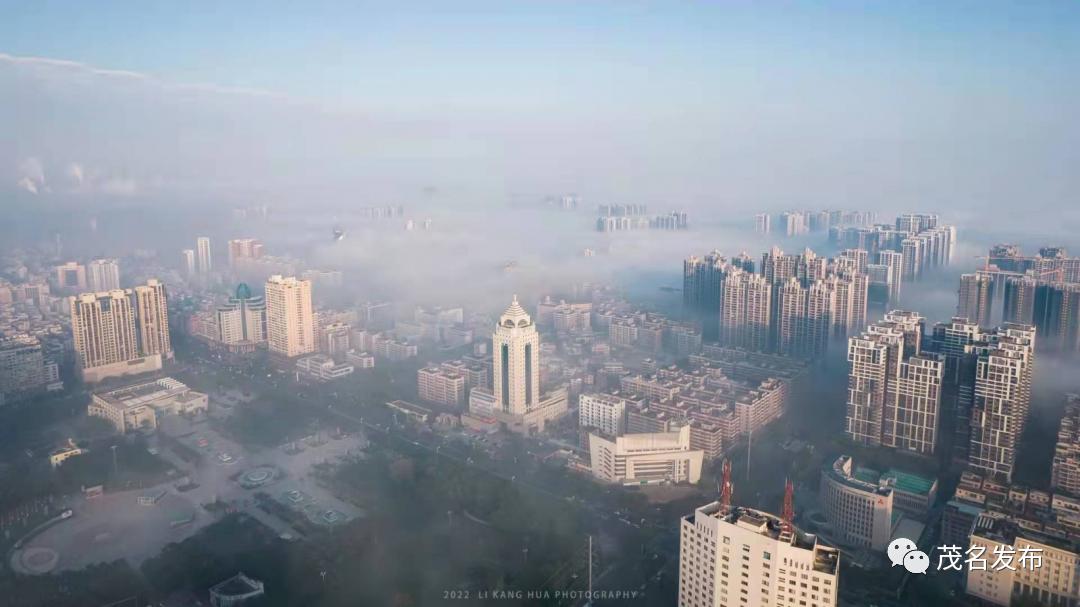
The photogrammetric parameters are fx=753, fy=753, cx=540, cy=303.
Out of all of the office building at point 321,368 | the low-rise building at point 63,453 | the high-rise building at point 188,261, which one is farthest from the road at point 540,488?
the high-rise building at point 188,261

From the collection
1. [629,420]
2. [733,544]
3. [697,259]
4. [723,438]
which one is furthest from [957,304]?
[733,544]

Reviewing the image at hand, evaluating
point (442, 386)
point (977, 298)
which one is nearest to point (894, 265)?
point (977, 298)

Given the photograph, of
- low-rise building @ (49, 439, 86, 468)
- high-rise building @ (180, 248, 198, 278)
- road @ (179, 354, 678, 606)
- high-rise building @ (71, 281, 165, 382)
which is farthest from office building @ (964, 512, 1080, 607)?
high-rise building @ (180, 248, 198, 278)

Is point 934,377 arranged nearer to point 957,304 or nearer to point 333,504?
point 957,304

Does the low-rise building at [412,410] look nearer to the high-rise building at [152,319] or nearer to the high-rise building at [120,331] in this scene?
the high-rise building at [120,331]

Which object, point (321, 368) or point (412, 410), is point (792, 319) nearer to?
point (412, 410)

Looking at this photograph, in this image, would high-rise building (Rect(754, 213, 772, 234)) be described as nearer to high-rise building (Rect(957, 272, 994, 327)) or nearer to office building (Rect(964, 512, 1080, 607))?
high-rise building (Rect(957, 272, 994, 327))
